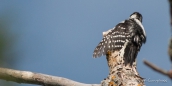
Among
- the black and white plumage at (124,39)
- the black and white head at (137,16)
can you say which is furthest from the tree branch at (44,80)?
the black and white head at (137,16)

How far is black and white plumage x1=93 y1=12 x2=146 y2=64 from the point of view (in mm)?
6039

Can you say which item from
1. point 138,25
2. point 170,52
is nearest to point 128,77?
point 138,25

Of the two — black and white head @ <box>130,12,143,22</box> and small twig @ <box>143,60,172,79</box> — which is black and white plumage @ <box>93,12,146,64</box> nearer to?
black and white head @ <box>130,12,143,22</box>

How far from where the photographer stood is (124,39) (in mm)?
6543

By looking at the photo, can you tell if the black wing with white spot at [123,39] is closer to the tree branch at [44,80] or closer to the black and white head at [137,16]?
the black and white head at [137,16]

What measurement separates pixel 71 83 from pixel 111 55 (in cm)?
123

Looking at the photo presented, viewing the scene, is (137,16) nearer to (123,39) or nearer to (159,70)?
(123,39)

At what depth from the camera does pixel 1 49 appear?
139 centimetres

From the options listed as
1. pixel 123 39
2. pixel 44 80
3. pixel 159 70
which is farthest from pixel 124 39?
pixel 159 70

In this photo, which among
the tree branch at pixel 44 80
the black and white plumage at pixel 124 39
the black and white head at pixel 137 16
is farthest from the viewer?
the black and white head at pixel 137 16

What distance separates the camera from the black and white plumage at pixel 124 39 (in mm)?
6039

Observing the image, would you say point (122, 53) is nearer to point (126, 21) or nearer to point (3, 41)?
point (126, 21)

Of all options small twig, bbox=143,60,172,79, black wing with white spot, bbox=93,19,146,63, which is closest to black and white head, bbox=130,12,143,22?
black wing with white spot, bbox=93,19,146,63

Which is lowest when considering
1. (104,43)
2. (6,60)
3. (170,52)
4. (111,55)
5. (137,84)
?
(170,52)
